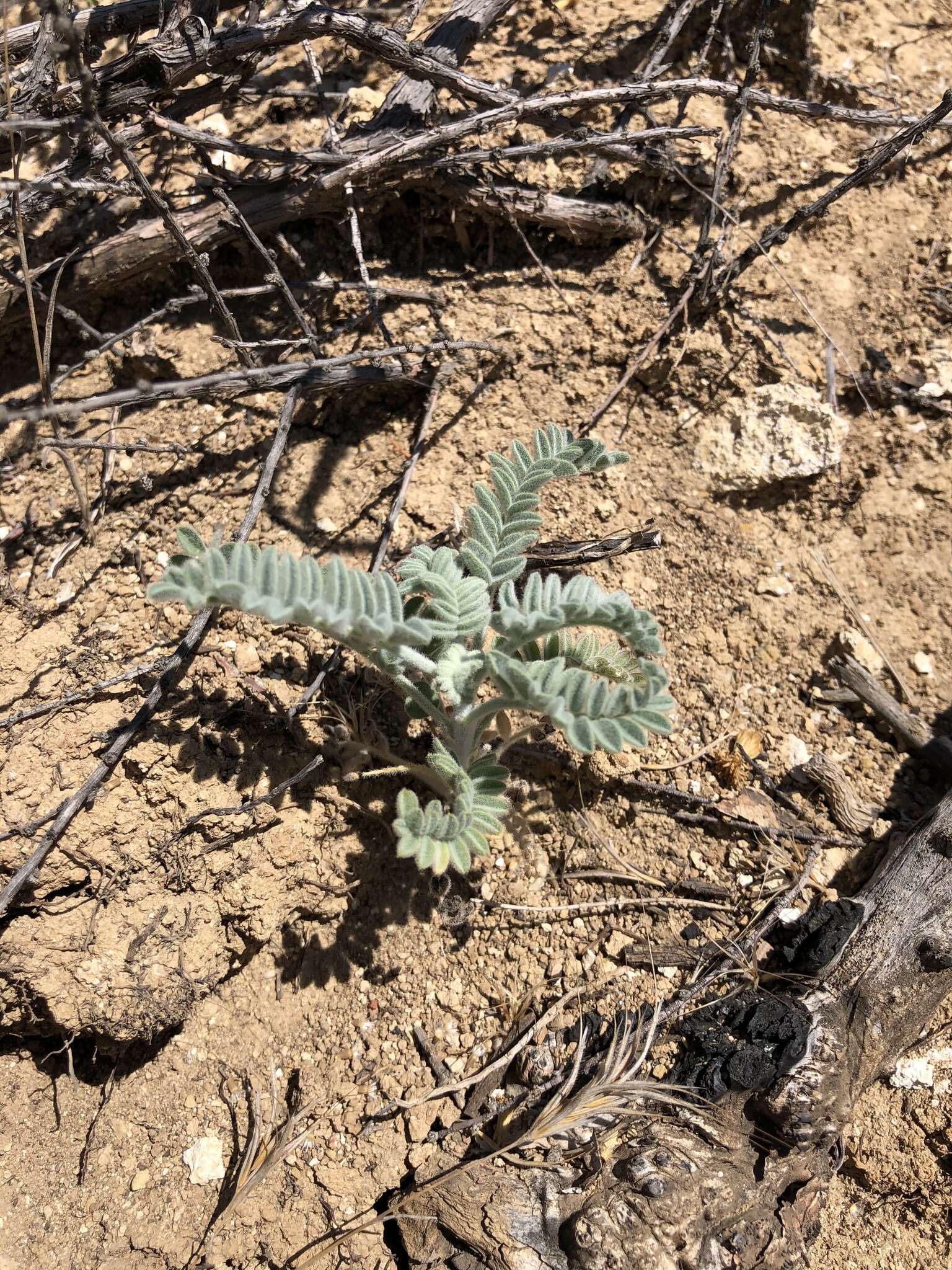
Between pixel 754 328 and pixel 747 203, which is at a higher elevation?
pixel 747 203

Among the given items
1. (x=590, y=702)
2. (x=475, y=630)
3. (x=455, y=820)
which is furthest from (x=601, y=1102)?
(x=475, y=630)

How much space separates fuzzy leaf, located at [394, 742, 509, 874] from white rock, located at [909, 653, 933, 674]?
4.81ft

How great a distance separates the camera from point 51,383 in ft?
8.27

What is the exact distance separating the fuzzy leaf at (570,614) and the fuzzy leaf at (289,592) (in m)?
0.20

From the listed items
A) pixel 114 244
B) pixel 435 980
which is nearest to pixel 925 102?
pixel 114 244

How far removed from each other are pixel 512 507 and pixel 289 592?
2.08ft

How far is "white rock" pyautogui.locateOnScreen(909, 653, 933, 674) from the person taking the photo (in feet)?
8.82

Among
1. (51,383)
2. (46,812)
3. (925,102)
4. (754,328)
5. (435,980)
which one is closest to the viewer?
(46,812)

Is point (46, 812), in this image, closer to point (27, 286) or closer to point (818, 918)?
point (27, 286)

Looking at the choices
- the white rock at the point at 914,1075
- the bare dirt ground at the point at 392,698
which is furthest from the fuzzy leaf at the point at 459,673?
the white rock at the point at 914,1075

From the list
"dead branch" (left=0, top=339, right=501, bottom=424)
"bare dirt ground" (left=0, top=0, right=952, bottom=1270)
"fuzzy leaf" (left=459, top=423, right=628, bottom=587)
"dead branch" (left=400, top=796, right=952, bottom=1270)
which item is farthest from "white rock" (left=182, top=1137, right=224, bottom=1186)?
"dead branch" (left=0, top=339, right=501, bottom=424)

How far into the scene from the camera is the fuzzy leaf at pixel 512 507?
2.03m

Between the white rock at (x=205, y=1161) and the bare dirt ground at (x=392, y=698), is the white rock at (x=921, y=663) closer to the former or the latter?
the bare dirt ground at (x=392, y=698)

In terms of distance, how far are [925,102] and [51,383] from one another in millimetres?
3271
